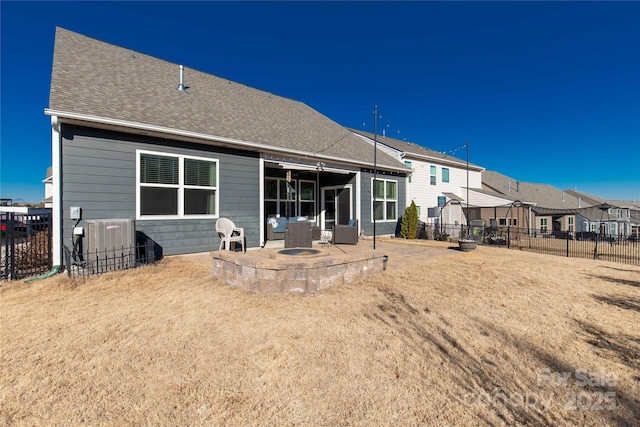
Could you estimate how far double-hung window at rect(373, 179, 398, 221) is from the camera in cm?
1309

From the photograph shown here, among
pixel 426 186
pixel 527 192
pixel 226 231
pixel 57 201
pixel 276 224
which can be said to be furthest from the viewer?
pixel 527 192

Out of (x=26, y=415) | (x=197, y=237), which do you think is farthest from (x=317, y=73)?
(x=26, y=415)

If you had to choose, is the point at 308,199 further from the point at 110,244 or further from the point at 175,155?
the point at 110,244

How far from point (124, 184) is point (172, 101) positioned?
138 inches

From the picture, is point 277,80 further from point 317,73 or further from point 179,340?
point 179,340

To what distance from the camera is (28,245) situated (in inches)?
260

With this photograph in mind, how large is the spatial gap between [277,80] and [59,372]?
728 inches

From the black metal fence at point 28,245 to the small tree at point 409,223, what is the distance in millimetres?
12028

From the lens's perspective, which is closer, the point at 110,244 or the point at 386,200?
the point at 110,244

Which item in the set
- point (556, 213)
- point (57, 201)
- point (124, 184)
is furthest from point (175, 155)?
point (556, 213)

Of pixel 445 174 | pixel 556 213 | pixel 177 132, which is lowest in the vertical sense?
pixel 556 213

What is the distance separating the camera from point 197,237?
816 cm

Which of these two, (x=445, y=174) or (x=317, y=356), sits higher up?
(x=445, y=174)

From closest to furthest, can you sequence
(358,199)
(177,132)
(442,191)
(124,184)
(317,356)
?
(317,356)
(124,184)
(177,132)
(358,199)
(442,191)
